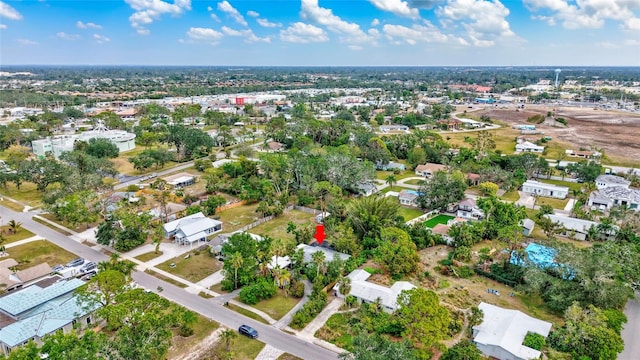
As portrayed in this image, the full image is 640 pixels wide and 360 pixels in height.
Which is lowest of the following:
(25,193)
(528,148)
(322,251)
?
(25,193)

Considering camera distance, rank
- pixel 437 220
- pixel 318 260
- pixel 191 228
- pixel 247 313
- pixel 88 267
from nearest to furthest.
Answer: pixel 247 313 < pixel 318 260 < pixel 88 267 < pixel 191 228 < pixel 437 220

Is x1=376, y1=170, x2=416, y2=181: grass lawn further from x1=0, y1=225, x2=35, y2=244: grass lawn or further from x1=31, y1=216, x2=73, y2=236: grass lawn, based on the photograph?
x1=0, y1=225, x2=35, y2=244: grass lawn

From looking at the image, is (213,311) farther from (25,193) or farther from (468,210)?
(25,193)

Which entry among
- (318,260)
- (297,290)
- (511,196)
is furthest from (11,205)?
(511,196)

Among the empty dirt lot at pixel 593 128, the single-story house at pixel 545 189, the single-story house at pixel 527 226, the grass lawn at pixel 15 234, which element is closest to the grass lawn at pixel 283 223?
the single-story house at pixel 527 226

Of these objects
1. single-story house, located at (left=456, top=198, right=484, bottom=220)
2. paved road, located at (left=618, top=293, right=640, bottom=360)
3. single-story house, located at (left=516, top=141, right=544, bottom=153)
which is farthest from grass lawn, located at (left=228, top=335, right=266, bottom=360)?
single-story house, located at (left=516, top=141, right=544, bottom=153)

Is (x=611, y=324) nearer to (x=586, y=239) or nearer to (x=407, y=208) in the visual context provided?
(x=586, y=239)

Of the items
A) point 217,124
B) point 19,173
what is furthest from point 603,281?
point 217,124

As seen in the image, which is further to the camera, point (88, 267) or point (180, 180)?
point (180, 180)
